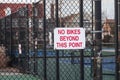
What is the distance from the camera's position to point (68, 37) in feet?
15.4

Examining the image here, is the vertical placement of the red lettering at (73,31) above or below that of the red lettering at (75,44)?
above

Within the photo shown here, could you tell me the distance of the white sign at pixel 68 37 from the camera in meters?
4.71

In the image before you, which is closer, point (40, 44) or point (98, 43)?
point (98, 43)

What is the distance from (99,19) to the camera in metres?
4.66

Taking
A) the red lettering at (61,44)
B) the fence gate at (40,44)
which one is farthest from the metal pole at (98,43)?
the fence gate at (40,44)

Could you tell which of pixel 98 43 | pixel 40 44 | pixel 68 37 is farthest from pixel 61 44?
pixel 40 44

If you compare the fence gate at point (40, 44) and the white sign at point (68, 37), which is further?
the fence gate at point (40, 44)

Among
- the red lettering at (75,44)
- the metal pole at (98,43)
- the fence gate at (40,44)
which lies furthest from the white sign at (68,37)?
the fence gate at (40,44)

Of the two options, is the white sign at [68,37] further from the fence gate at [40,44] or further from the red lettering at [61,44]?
the fence gate at [40,44]

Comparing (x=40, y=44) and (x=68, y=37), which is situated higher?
(x=68, y=37)

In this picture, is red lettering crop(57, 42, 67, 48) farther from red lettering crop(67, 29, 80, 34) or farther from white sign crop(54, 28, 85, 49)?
red lettering crop(67, 29, 80, 34)

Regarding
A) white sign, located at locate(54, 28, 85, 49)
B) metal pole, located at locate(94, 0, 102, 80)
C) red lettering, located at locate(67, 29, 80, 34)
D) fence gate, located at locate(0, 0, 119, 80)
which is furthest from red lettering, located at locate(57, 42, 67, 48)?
fence gate, located at locate(0, 0, 119, 80)

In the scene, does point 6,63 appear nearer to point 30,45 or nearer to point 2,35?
point 2,35

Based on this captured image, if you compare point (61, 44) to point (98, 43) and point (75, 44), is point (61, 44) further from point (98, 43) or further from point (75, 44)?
point (98, 43)
